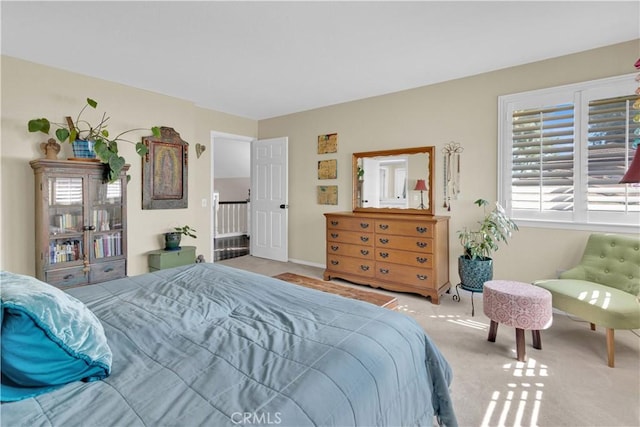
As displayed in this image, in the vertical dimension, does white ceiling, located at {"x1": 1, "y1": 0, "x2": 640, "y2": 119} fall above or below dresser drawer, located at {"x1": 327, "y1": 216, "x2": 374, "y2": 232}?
above

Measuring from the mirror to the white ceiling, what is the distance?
922 mm

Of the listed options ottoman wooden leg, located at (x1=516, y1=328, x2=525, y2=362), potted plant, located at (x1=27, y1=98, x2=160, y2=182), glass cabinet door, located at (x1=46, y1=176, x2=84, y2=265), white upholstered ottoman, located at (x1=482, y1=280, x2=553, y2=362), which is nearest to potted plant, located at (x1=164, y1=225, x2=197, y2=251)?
potted plant, located at (x1=27, y1=98, x2=160, y2=182)

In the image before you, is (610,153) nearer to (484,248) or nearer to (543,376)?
(484,248)

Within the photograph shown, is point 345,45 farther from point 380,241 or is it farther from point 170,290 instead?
point 170,290

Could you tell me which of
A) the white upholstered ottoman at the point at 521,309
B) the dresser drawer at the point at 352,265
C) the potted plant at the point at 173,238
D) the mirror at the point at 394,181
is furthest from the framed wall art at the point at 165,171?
the white upholstered ottoman at the point at 521,309

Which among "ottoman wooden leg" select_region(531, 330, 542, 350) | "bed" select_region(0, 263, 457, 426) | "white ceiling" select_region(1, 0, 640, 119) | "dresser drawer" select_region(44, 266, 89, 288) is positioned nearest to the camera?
"bed" select_region(0, 263, 457, 426)

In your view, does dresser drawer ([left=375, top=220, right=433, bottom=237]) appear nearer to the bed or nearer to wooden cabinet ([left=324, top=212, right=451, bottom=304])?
wooden cabinet ([left=324, top=212, right=451, bottom=304])

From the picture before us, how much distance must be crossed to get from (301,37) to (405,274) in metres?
2.69

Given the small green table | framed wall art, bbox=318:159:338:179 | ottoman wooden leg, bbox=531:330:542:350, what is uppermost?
framed wall art, bbox=318:159:338:179

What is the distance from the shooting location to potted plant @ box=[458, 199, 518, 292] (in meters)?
3.21

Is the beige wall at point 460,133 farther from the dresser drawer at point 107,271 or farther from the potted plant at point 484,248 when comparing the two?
the dresser drawer at point 107,271

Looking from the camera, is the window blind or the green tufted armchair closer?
the green tufted armchair

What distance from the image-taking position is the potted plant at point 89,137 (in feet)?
10.1

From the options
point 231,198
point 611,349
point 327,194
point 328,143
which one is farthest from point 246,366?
point 231,198
